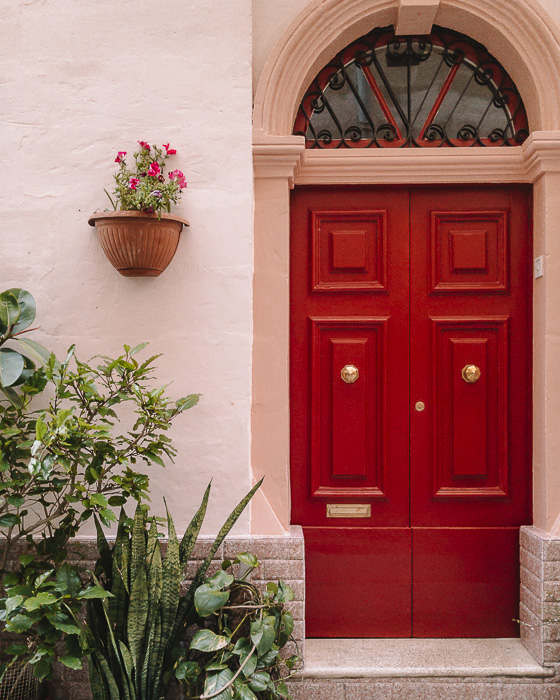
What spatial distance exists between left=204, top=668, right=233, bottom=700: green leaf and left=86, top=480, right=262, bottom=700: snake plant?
0.69 ft

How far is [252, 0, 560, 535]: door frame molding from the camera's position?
128 inches

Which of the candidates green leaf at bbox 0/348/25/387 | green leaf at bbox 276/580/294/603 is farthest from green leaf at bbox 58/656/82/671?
green leaf at bbox 0/348/25/387

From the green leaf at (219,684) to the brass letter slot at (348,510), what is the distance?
108 centimetres

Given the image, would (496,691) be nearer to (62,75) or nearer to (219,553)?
(219,553)

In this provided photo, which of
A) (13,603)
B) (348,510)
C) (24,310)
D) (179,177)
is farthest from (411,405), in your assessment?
(13,603)

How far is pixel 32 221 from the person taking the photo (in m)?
3.15

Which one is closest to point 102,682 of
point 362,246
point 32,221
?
point 32,221

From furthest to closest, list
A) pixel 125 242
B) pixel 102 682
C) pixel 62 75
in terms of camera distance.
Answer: pixel 62 75 → pixel 125 242 → pixel 102 682

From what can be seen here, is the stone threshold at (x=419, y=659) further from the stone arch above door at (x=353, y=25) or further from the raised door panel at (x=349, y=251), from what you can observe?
the stone arch above door at (x=353, y=25)

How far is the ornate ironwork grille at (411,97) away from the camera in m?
3.47

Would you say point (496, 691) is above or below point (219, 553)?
below

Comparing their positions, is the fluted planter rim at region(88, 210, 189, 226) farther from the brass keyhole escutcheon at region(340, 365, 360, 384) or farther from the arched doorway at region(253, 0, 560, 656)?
the brass keyhole escutcheon at region(340, 365, 360, 384)

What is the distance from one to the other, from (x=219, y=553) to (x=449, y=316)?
1.69 meters

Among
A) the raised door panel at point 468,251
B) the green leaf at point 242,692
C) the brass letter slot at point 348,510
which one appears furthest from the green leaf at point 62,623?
the raised door panel at point 468,251
